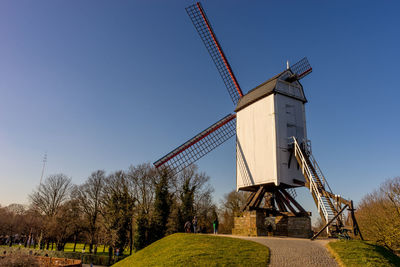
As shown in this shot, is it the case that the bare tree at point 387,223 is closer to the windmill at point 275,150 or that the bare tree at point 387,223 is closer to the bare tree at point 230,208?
the windmill at point 275,150

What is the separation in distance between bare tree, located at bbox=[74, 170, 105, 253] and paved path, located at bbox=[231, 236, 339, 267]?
4002 centimetres

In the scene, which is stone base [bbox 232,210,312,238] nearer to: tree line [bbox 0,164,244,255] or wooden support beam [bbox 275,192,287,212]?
wooden support beam [bbox 275,192,287,212]

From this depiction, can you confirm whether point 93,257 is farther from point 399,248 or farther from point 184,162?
point 399,248

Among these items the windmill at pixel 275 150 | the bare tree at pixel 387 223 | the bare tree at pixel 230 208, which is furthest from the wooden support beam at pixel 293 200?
the bare tree at pixel 230 208

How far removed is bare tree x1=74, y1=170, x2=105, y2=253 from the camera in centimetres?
4659

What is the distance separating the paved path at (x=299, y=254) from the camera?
1063cm

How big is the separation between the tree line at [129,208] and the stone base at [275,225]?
54.0ft

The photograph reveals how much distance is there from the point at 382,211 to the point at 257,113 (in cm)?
1911

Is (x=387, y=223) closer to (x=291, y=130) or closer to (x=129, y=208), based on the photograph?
(x=291, y=130)

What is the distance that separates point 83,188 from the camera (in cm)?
4797

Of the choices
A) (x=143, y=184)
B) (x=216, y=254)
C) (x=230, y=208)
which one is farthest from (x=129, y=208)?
(x=216, y=254)

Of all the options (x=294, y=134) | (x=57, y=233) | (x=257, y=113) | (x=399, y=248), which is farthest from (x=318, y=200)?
(x=57, y=233)

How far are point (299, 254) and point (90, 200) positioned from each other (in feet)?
143

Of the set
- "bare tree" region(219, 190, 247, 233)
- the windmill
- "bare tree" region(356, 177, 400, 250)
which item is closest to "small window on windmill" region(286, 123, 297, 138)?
the windmill
